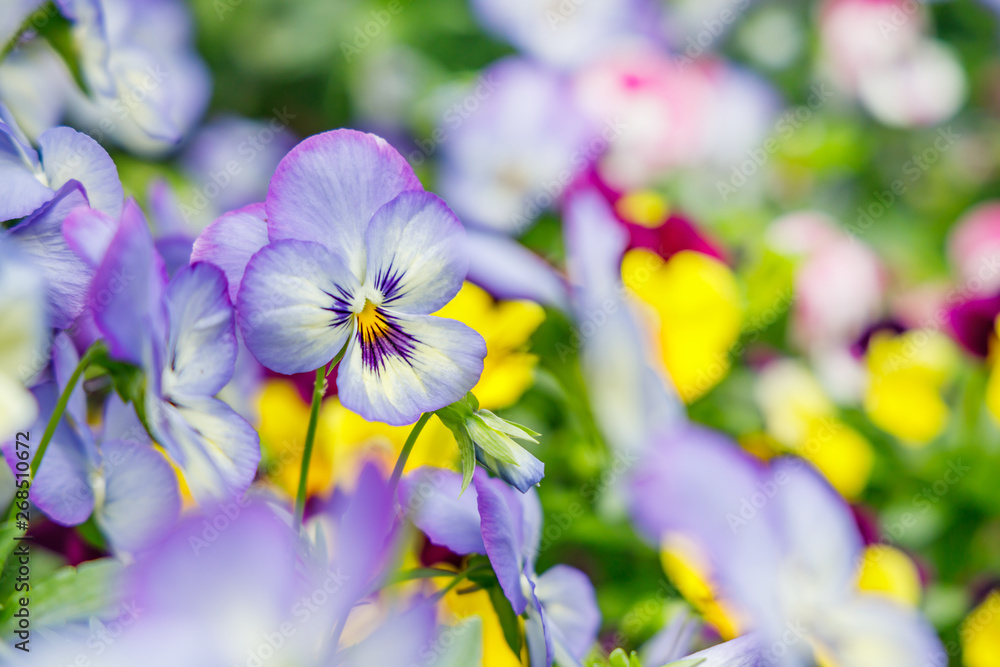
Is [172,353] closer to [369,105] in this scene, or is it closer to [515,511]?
[515,511]

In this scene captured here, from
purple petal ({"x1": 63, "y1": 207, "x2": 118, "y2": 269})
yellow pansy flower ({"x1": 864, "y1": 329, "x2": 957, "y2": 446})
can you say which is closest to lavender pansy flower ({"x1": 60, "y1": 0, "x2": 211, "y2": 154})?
purple petal ({"x1": 63, "y1": 207, "x2": 118, "y2": 269})

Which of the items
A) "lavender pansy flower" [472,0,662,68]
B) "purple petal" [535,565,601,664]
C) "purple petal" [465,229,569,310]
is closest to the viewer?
"purple petal" [535,565,601,664]

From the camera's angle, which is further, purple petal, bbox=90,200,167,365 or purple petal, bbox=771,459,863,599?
purple petal, bbox=771,459,863,599

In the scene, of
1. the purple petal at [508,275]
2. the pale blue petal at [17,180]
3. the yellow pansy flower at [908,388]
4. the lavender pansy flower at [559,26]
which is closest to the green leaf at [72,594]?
the pale blue petal at [17,180]

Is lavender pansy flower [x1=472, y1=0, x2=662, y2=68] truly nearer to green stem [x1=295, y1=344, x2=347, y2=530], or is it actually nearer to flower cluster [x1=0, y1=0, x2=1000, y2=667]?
flower cluster [x1=0, y1=0, x2=1000, y2=667]

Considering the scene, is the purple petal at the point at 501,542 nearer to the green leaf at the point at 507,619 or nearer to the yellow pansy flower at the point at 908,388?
the green leaf at the point at 507,619

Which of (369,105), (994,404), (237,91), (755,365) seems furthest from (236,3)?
(994,404)
